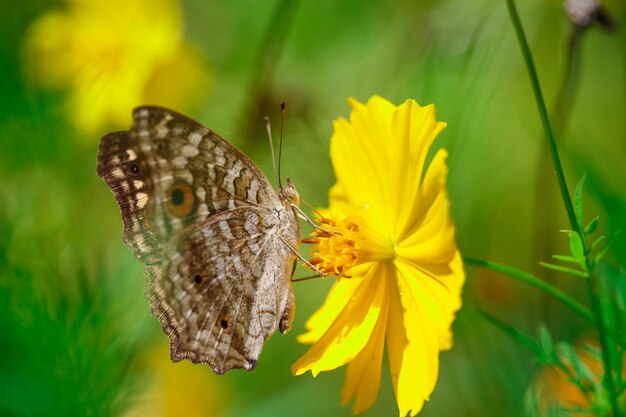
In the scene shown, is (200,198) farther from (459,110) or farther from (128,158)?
(459,110)

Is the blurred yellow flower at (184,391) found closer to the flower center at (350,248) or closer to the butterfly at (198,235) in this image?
the butterfly at (198,235)

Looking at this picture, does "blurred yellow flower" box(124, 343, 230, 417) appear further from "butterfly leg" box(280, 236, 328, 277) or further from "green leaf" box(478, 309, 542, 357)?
"green leaf" box(478, 309, 542, 357)

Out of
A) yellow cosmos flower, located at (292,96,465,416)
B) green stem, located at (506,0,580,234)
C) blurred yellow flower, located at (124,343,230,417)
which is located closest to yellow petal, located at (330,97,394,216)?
yellow cosmos flower, located at (292,96,465,416)

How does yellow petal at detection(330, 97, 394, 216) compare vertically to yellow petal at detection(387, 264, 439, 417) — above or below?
above

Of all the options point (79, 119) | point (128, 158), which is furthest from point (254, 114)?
point (128, 158)

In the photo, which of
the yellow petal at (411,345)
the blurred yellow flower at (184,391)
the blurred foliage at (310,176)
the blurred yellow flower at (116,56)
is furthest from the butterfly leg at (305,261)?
the blurred yellow flower at (116,56)

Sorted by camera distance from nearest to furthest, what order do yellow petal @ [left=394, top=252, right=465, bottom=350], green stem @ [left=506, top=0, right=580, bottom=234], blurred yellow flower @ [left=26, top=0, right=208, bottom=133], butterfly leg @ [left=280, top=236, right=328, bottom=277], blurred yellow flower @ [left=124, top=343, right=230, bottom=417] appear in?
green stem @ [left=506, top=0, right=580, bottom=234], yellow petal @ [left=394, top=252, right=465, bottom=350], butterfly leg @ [left=280, top=236, right=328, bottom=277], blurred yellow flower @ [left=124, top=343, right=230, bottom=417], blurred yellow flower @ [left=26, top=0, right=208, bottom=133]

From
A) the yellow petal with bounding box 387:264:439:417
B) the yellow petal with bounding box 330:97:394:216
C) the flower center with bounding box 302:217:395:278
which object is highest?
the yellow petal with bounding box 330:97:394:216

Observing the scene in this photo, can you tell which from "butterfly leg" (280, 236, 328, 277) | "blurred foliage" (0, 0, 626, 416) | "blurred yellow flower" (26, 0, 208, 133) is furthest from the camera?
"blurred yellow flower" (26, 0, 208, 133)
